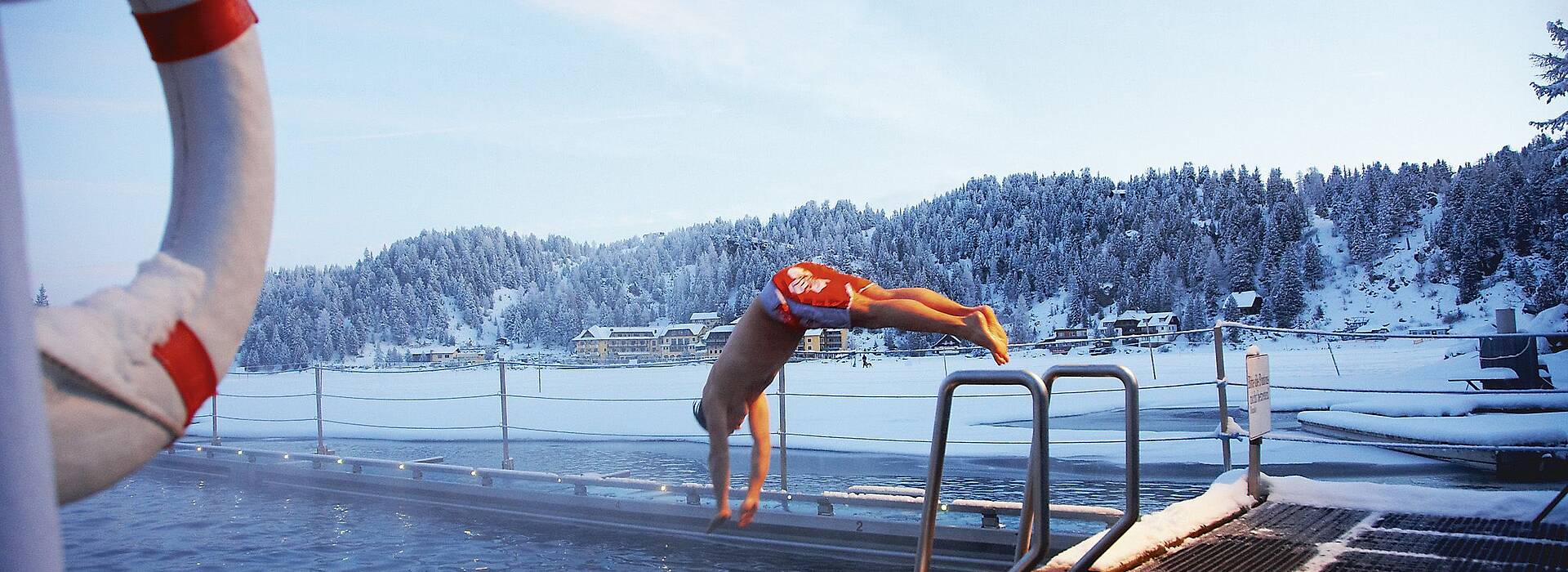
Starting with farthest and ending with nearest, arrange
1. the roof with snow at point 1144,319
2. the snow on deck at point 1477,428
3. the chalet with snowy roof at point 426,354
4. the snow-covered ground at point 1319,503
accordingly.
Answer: the roof with snow at point 1144,319, the chalet with snowy roof at point 426,354, the snow on deck at point 1477,428, the snow-covered ground at point 1319,503

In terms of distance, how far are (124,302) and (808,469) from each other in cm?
837

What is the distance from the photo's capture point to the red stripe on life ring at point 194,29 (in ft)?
2.81

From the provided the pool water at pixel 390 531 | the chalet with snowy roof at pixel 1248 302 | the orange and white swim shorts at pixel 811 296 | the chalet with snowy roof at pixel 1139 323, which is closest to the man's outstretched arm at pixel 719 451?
the orange and white swim shorts at pixel 811 296

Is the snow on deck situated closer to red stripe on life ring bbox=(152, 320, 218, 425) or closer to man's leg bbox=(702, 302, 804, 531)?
man's leg bbox=(702, 302, 804, 531)

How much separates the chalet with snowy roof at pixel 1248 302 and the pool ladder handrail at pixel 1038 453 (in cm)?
6306

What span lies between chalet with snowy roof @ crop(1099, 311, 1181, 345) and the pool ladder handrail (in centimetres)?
5407

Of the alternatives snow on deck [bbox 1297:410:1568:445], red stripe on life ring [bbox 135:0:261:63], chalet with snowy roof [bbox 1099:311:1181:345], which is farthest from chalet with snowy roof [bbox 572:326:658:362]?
A: red stripe on life ring [bbox 135:0:261:63]

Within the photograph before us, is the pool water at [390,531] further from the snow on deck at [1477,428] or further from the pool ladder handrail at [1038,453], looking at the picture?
the pool ladder handrail at [1038,453]

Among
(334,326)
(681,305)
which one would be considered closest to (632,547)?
(334,326)

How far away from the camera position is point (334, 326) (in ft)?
118

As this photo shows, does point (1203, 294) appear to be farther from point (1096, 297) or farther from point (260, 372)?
point (260, 372)

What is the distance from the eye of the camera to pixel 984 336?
2068mm

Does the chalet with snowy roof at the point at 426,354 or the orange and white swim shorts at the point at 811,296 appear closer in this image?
the orange and white swim shorts at the point at 811,296

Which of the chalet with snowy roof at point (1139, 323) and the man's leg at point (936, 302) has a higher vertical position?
the man's leg at point (936, 302)
